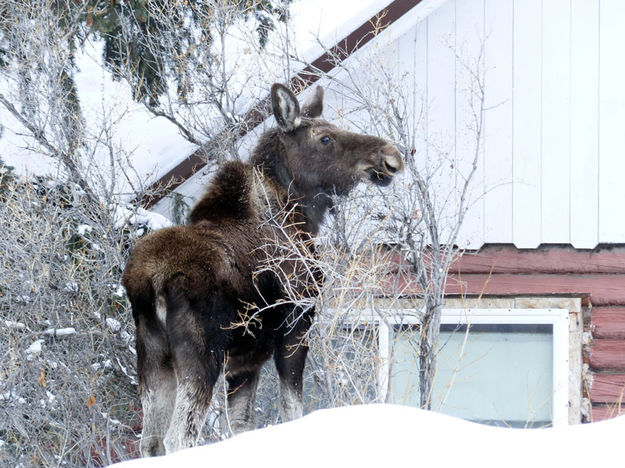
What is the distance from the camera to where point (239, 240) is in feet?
15.5

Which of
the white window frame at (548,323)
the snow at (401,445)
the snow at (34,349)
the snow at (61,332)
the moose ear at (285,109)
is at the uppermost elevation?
the moose ear at (285,109)

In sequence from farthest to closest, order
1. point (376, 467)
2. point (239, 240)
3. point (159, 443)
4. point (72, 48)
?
1. point (72, 48)
2. point (239, 240)
3. point (159, 443)
4. point (376, 467)

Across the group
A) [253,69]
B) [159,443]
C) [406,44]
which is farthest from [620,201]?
[159,443]

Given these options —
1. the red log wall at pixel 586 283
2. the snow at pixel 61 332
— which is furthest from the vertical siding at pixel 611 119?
the snow at pixel 61 332

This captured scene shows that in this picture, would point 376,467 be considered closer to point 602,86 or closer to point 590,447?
point 590,447

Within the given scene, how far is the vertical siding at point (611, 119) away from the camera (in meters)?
7.80

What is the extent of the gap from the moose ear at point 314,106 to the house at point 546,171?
205 centimetres

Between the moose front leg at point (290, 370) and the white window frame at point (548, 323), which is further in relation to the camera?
the white window frame at point (548, 323)

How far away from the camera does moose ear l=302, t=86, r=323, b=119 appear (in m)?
5.64

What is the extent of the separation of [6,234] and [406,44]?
4158 millimetres

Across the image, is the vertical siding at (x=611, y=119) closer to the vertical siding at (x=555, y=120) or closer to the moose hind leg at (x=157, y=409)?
the vertical siding at (x=555, y=120)

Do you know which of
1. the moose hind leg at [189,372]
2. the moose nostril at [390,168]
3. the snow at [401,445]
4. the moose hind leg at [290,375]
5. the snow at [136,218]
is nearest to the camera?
the snow at [401,445]

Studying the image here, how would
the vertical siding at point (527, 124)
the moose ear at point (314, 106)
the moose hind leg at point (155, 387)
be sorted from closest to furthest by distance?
the moose hind leg at point (155, 387), the moose ear at point (314, 106), the vertical siding at point (527, 124)

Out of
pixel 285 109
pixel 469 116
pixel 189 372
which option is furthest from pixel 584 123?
pixel 189 372
